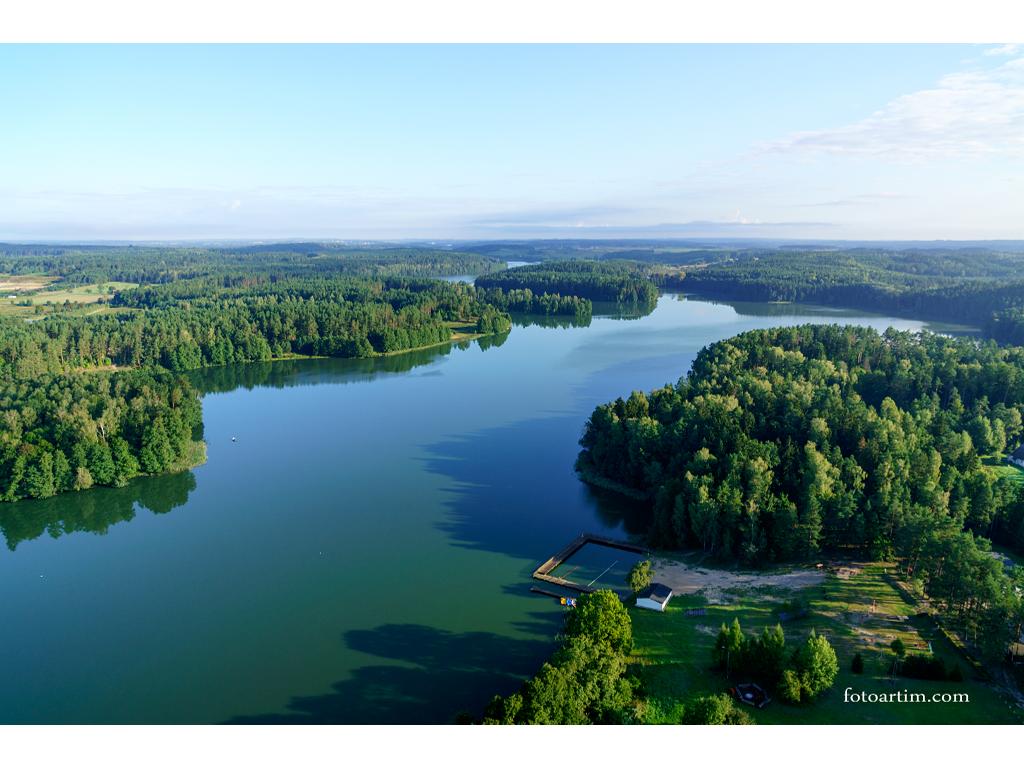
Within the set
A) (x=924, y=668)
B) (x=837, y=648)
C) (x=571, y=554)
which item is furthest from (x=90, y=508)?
(x=924, y=668)

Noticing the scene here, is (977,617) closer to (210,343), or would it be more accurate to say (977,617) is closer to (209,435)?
(209,435)

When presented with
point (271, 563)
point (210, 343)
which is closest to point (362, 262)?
point (210, 343)

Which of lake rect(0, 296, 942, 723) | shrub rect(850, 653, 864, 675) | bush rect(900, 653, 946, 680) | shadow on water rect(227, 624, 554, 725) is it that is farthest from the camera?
lake rect(0, 296, 942, 723)

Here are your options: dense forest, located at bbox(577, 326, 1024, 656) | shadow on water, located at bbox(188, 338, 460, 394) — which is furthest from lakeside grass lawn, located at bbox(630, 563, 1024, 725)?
shadow on water, located at bbox(188, 338, 460, 394)

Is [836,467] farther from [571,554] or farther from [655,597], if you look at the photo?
[571,554]

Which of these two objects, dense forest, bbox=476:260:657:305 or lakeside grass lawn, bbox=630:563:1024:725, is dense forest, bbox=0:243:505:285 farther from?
lakeside grass lawn, bbox=630:563:1024:725

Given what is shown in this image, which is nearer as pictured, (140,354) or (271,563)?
(271,563)

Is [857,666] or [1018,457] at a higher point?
[1018,457]
